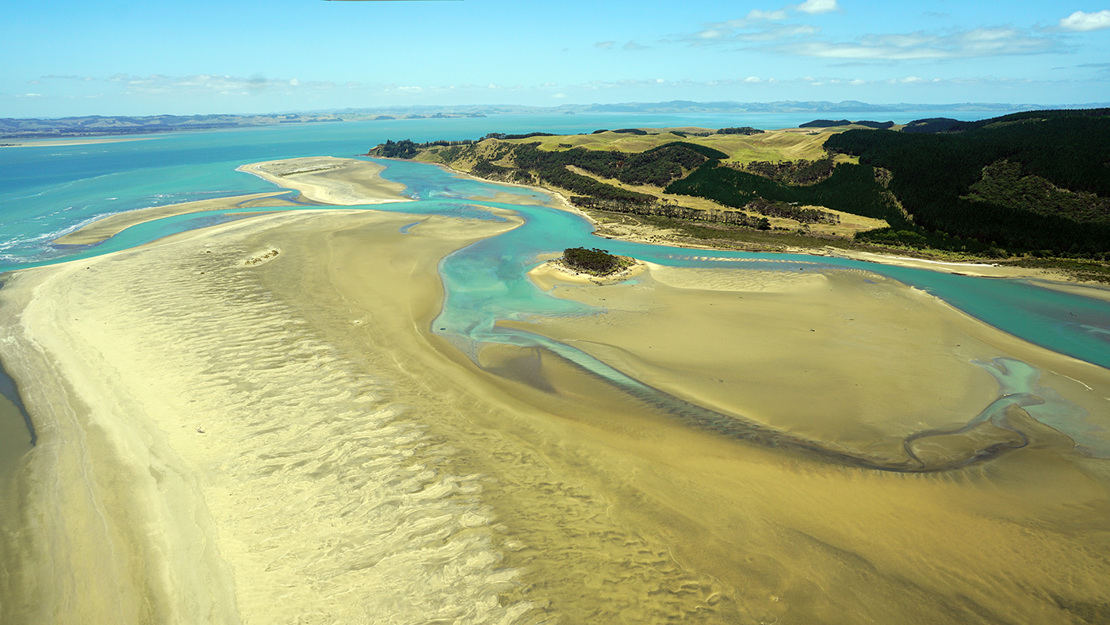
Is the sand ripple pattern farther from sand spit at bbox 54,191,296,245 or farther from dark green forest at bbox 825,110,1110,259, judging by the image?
dark green forest at bbox 825,110,1110,259

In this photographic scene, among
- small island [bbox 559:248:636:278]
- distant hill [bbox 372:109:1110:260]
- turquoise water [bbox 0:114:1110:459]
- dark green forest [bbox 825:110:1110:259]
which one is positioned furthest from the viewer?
distant hill [bbox 372:109:1110:260]

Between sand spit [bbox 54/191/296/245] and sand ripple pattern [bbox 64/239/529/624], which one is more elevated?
sand spit [bbox 54/191/296/245]

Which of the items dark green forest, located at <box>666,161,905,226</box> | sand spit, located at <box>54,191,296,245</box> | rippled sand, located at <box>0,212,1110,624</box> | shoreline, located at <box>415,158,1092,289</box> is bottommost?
rippled sand, located at <box>0,212,1110,624</box>

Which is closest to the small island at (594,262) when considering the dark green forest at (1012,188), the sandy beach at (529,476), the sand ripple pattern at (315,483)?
the sandy beach at (529,476)

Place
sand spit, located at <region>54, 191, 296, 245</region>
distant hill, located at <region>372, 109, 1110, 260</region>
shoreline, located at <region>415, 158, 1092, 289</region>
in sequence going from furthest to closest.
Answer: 1. sand spit, located at <region>54, 191, 296, 245</region>
2. distant hill, located at <region>372, 109, 1110, 260</region>
3. shoreline, located at <region>415, 158, 1092, 289</region>

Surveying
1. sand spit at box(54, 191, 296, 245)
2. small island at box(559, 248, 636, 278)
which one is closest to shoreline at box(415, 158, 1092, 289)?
small island at box(559, 248, 636, 278)

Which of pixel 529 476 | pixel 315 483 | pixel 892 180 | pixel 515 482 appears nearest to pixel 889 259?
pixel 892 180

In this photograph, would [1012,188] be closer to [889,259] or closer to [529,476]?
[889,259]

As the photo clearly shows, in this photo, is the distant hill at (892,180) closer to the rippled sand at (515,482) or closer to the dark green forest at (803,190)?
the dark green forest at (803,190)
